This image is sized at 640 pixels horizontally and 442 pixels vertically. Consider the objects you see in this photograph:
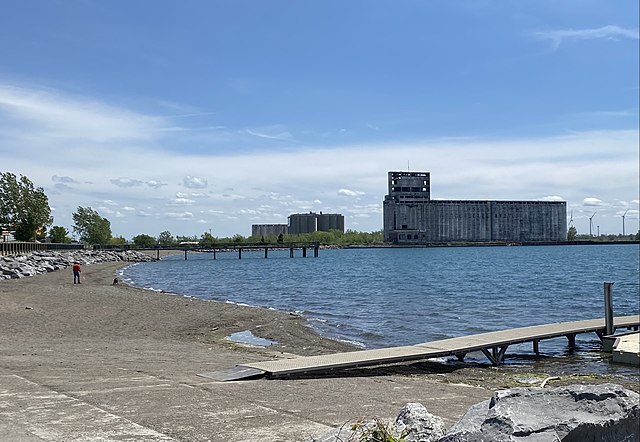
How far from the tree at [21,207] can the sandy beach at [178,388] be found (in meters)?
82.3

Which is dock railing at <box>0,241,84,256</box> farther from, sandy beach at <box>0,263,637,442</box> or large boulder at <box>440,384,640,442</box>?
large boulder at <box>440,384,640,442</box>

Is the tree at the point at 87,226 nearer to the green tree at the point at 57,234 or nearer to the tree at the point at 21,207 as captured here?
the green tree at the point at 57,234

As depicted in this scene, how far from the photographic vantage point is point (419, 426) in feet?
16.8

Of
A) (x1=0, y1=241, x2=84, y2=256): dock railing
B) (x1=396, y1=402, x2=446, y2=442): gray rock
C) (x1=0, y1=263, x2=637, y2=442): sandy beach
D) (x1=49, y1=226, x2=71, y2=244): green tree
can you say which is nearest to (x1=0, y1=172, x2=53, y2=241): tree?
(x1=0, y1=241, x2=84, y2=256): dock railing

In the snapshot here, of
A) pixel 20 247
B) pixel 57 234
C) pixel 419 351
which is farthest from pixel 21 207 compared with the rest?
pixel 419 351

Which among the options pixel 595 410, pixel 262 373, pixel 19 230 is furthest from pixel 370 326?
pixel 19 230

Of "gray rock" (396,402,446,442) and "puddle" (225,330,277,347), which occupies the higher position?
"gray rock" (396,402,446,442)

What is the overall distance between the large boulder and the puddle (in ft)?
58.9

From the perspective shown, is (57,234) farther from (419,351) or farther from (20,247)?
(419,351)

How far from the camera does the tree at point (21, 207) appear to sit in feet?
328

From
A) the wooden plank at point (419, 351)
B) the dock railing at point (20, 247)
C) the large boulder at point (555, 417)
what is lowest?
the wooden plank at point (419, 351)

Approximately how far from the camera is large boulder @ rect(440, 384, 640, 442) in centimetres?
446

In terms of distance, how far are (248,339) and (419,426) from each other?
1947 cm

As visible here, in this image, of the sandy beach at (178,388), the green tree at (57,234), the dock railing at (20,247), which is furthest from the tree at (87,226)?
the sandy beach at (178,388)
